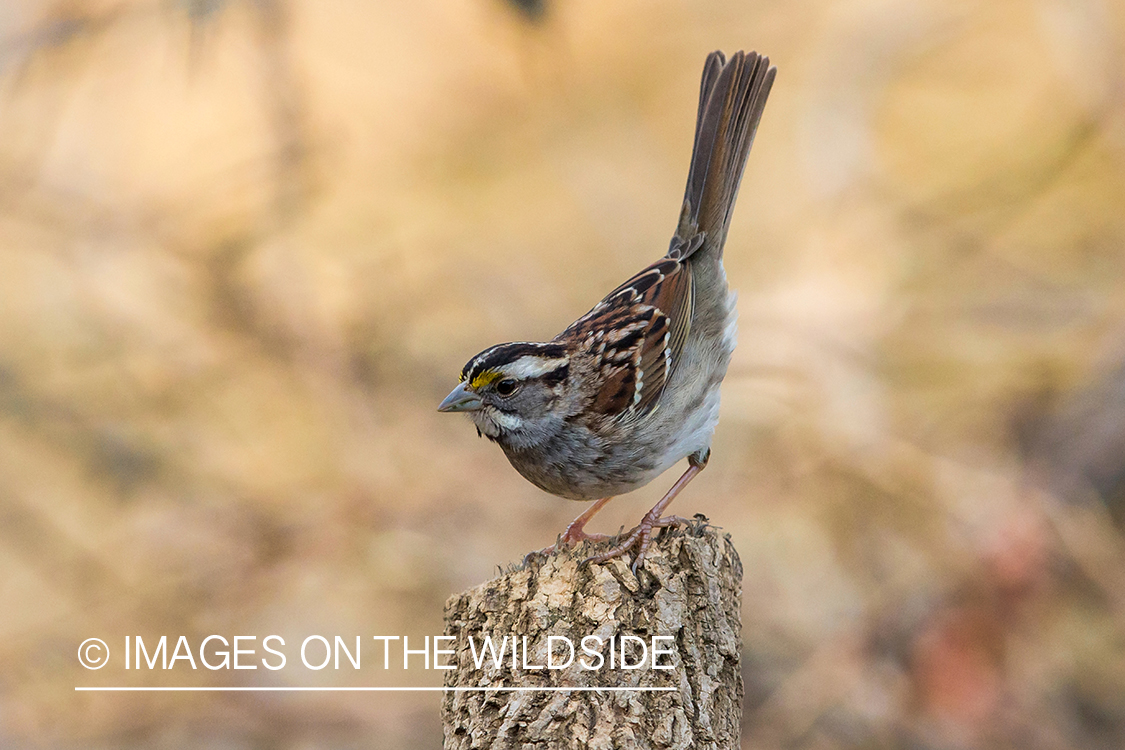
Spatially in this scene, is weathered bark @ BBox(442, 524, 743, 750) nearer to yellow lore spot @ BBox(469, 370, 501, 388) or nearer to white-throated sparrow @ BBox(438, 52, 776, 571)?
white-throated sparrow @ BBox(438, 52, 776, 571)

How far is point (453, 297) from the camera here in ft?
19.8

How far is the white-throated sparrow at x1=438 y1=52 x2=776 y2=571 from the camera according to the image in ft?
10.5

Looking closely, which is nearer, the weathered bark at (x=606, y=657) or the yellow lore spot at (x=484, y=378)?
the weathered bark at (x=606, y=657)

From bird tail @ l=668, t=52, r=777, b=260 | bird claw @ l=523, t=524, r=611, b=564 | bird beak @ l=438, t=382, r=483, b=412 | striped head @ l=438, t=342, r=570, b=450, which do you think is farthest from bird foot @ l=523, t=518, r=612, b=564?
bird tail @ l=668, t=52, r=777, b=260

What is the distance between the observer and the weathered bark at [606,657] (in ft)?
7.61

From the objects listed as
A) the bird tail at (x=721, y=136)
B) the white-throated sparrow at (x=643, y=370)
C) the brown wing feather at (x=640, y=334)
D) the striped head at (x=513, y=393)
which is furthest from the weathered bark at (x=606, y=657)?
the bird tail at (x=721, y=136)

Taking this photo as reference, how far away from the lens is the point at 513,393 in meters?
3.20

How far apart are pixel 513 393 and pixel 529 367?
99 mm

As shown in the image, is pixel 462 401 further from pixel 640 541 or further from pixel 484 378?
pixel 640 541

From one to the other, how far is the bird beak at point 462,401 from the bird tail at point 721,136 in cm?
107

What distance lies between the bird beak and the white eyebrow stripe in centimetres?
13

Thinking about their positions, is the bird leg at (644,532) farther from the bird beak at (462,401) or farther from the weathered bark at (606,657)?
the bird beak at (462,401)

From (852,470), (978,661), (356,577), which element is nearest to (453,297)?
(356,577)

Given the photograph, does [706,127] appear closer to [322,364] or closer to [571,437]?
[571,437]
